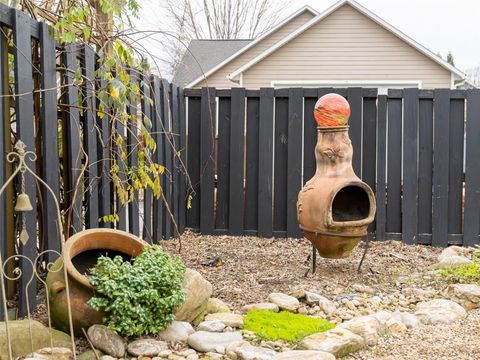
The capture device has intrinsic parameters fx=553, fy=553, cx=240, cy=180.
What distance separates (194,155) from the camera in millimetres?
6008

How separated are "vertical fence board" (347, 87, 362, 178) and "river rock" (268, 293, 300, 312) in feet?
8.80

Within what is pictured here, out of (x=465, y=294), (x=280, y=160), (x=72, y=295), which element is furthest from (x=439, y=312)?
(x=280, y=160)

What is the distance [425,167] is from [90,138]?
3.59 meters

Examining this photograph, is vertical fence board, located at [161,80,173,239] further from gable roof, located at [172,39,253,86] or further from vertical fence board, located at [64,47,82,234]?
gable roof, located at [172,39,253,86]

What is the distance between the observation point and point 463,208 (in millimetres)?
5688

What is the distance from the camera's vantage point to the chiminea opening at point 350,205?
171 inches

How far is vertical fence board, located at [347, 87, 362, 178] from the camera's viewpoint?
18.8 feet

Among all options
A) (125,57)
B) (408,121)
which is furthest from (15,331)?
(408,121)

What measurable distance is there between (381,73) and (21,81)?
1024 centimetres

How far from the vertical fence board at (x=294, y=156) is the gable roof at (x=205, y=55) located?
1072 centimetres

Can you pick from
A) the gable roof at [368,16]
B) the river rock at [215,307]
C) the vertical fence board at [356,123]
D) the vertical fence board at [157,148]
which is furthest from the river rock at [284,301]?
the gable roof at [368,16]

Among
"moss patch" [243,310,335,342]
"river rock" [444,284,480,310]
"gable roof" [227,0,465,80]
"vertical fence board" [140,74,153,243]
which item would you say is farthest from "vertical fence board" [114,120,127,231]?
"gable roof" [227,0,465,80]

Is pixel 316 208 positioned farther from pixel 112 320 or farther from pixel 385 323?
pixel 112 320

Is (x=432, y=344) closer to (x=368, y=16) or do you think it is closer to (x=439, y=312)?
(x=439, y=312)
